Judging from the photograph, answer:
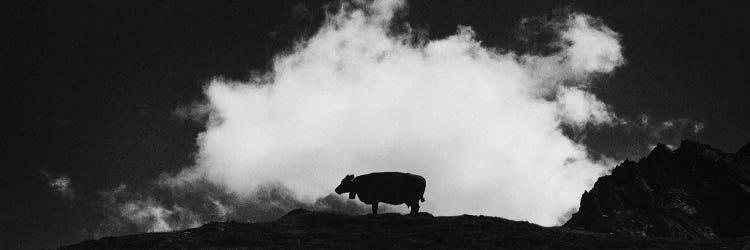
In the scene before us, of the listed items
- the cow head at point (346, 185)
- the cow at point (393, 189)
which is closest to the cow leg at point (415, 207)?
the cow at point (393, 189)

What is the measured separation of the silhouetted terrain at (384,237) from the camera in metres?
31.4

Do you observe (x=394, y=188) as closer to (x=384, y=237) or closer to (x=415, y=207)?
(x=415, y=207)

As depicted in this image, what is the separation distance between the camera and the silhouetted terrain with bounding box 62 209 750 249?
31.4 m

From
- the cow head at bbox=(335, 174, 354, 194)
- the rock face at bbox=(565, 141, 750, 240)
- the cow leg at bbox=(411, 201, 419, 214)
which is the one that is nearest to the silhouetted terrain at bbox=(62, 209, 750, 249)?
the cow leg at bbox=(411, 201, 419, 214)

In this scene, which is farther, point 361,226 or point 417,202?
point 417,202

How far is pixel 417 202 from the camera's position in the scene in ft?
143

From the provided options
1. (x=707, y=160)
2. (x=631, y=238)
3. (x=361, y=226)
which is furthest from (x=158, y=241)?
(x=707, y=160)

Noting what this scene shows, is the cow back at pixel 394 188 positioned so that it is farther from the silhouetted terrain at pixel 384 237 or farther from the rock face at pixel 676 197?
the rock face at pixel 676 197

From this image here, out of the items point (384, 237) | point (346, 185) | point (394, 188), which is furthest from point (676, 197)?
point (384, 237)

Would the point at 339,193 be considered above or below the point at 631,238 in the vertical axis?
above

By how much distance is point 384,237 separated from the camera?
3294 cm

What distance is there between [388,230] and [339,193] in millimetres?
13853

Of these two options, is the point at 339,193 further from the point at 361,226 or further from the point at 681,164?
the point at 681,164

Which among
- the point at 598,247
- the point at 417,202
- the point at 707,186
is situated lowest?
the point at 598,247
